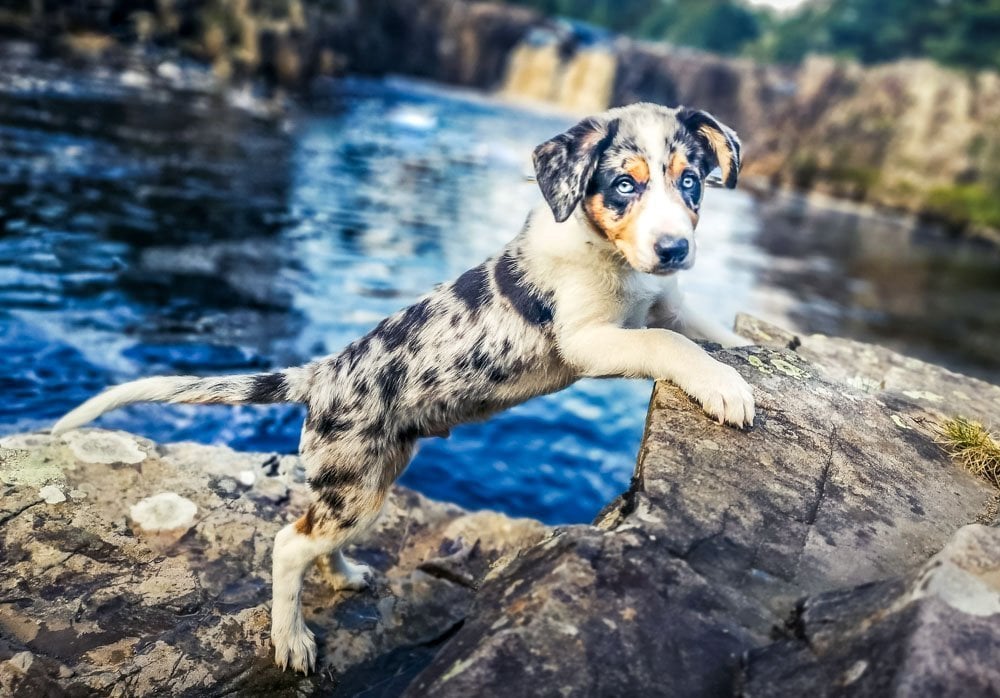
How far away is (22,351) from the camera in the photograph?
720 cm

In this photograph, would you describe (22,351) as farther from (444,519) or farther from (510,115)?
(510,115)

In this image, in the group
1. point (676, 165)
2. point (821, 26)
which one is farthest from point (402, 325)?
point (821, 26)

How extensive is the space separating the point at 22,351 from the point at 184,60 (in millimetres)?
23942

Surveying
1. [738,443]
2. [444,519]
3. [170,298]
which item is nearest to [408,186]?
[170,298]

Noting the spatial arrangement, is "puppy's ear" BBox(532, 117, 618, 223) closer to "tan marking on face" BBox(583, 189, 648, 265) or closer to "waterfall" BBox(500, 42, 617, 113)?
"tan marking on face" BBox(583, 189, 648, 265)

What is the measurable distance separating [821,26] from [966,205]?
45743 millimetres

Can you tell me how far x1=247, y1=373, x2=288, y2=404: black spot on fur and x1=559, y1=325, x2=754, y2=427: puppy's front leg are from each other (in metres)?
1.59

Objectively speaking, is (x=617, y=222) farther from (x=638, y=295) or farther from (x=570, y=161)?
(x=638, y=295)

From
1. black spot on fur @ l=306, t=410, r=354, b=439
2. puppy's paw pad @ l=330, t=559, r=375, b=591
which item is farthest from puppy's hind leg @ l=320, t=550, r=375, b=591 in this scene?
black spot on fur @ l=306, t=410, r=354, b=439

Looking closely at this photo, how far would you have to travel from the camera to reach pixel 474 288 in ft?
14.6

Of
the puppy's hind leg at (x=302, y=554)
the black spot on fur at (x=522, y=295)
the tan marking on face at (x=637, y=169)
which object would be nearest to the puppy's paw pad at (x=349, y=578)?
the puppy's hind leg at (x=302, y=554)

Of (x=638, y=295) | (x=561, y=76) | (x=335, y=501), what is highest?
(x=561, y=76)

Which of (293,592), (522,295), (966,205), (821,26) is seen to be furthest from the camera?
(821,26)

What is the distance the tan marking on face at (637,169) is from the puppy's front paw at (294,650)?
274 cm
